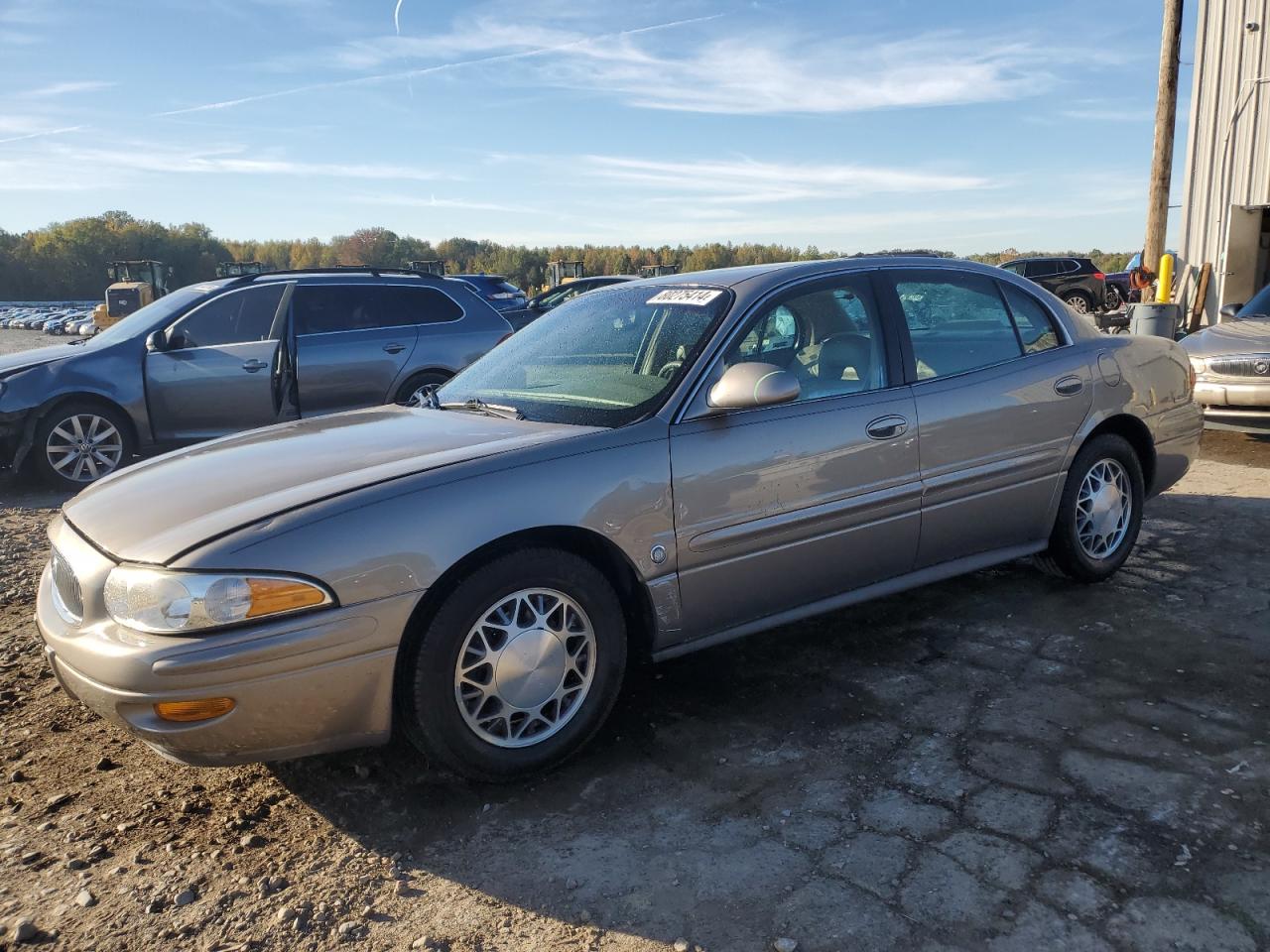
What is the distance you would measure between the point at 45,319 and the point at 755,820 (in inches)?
2799

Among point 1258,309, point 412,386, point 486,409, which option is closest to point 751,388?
point 486,409

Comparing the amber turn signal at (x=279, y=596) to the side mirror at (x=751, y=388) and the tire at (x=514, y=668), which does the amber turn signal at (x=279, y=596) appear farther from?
the side mirror at (x=751, y=388)

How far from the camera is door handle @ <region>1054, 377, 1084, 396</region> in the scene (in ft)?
14.1

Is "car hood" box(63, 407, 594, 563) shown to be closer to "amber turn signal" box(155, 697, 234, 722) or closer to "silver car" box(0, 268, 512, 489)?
"amber turn signal" box(155, 697, 234, 722)

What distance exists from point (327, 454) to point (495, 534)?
77 cm

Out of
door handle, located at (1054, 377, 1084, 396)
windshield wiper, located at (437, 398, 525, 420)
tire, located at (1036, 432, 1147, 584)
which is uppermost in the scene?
windshield wiper, located at (437, 398, 525, 420)

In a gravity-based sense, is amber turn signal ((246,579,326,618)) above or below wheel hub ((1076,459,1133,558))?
above

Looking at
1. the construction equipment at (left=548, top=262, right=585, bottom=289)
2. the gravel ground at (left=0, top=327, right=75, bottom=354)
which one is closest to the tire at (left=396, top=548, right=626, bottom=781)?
the gravel ground at (left=0, top=327, right=75, bottom=354)

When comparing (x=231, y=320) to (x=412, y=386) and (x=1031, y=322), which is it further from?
(x=1031, y=322)

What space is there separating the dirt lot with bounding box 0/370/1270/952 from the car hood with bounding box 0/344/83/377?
4416 millimetres

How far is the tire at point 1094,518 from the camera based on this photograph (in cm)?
441

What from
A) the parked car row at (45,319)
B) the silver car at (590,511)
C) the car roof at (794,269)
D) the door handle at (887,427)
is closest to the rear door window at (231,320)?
the silver car at (590,511)

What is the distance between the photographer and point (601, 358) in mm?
3744

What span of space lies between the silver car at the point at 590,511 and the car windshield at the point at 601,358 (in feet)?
0.05
